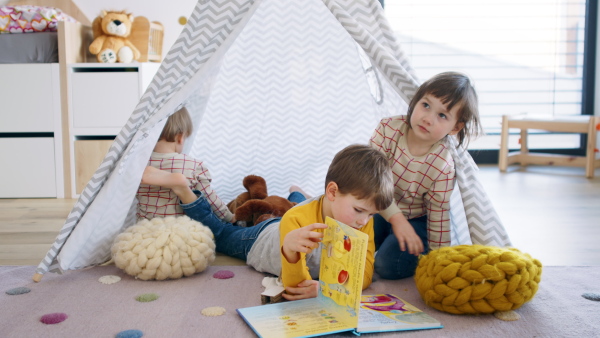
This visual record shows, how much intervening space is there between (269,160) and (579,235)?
3.68 ft

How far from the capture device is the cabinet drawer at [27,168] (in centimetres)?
287

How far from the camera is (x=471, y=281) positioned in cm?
132

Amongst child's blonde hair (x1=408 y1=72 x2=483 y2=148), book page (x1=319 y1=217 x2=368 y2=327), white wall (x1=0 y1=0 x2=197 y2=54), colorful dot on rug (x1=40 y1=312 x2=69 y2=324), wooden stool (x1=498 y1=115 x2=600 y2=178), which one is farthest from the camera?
white wall (x1=0 y1=0 x2=197 y2=54)

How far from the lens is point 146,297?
1.44 m

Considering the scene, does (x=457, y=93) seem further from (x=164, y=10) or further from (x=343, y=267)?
(x=164, y=10)

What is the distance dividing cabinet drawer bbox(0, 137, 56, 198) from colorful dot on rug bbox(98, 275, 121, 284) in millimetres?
1469

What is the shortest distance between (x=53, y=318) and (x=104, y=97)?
1762 mm

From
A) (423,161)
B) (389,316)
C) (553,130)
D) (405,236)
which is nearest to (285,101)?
(423,161)

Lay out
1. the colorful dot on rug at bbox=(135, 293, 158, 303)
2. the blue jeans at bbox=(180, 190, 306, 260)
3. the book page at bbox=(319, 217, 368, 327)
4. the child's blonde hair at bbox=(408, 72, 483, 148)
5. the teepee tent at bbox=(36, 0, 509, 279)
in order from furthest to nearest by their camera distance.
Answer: the teepee tent at bbox=(36, 0, 509, 279) < the blue jeans at bbox=(180, 190, 306, 260) < the child's blonde hair at bbox=(408, 72, 483, 148) < the colorful dot on rug at bbox=(135, 293, 158, 303) < the book page at bbox=(319, 217, 368, 327)

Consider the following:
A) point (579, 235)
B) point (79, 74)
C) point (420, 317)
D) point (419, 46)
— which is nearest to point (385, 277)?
point (420, 317)

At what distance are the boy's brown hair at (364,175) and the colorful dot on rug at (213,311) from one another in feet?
1.19

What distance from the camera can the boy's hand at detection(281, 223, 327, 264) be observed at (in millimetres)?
1260

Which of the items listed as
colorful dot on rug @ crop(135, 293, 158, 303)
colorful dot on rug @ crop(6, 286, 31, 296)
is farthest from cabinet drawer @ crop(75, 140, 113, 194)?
colorful dot on rug @ crop(135, 293, 158, 303)

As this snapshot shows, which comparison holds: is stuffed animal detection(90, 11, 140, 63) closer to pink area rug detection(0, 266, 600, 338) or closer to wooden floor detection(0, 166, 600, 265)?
wooden floor detection(0, 166, 600, 265)
